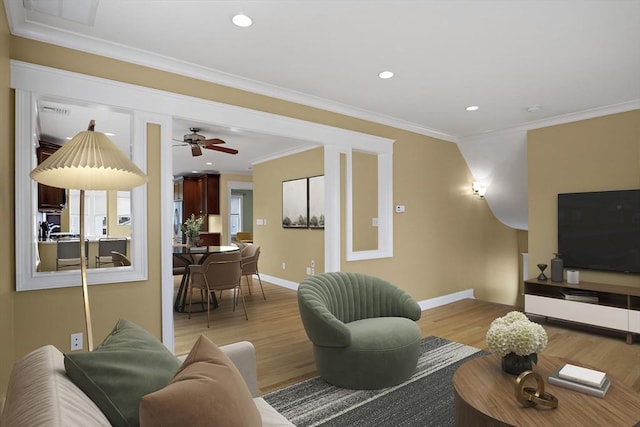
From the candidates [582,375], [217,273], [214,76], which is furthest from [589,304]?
[214,76]

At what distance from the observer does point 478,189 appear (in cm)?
606

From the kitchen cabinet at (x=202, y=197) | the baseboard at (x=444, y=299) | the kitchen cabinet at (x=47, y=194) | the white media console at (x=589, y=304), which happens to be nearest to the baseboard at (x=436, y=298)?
the baseboard at (x=444, y=299)

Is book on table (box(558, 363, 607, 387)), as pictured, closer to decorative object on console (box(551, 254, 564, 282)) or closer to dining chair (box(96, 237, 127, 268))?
decorative object on console (box(551, 254, 564, 282))

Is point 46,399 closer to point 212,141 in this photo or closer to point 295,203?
point 212,141

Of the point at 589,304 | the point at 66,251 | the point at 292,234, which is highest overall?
the point at 292,234

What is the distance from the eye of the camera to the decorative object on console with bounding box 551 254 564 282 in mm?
4434

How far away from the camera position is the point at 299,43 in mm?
2746

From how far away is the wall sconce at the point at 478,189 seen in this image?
6.02m

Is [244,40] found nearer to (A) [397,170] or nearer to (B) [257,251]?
(A) [397,170]

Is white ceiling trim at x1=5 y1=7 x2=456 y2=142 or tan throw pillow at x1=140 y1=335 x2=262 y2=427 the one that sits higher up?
white ceiling trim at x1=5 y1=7 x2=456 y2=142

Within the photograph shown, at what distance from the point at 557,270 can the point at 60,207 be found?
709cm

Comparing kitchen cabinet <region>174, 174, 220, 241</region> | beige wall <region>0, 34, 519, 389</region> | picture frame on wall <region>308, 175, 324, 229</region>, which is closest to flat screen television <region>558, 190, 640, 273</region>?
beige wall <region>0, 34, 519, 389</region>

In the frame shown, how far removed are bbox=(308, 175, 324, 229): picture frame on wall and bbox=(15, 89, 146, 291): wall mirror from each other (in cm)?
285

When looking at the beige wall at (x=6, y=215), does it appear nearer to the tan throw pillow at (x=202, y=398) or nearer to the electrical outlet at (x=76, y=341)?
the electrical outlet at (x=76, y=341)
